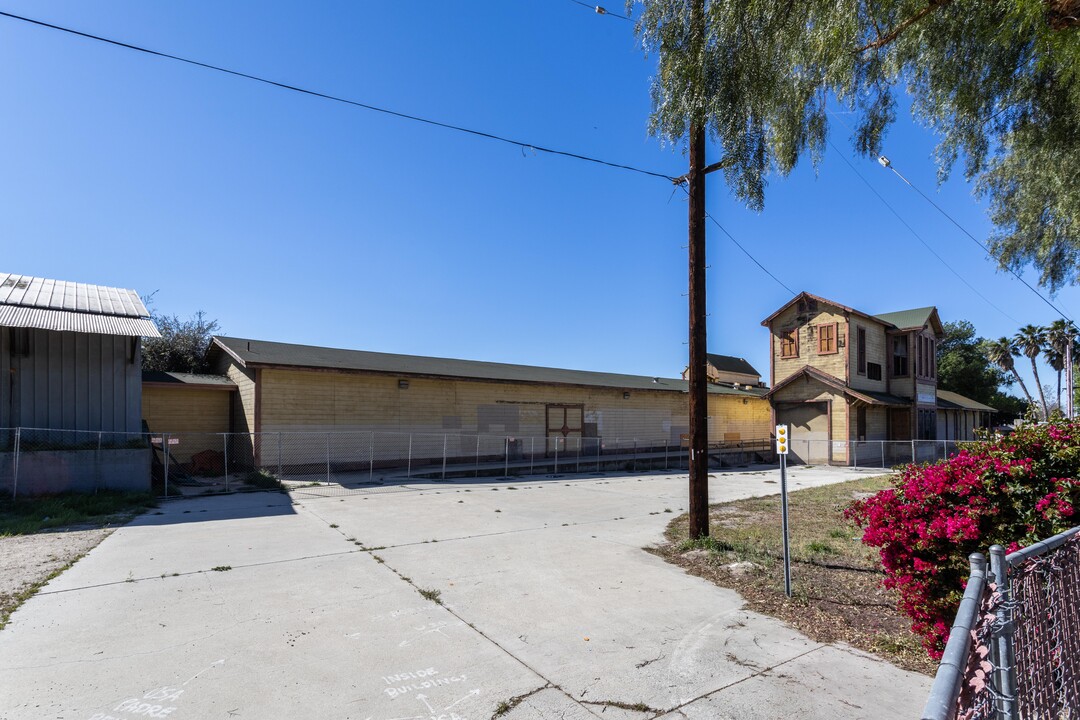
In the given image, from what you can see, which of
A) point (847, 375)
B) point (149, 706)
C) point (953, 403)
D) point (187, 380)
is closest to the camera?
point (149, 706)

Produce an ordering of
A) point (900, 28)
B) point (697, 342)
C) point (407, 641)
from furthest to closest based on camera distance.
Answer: point (697, 342) < point (900, 28) < point (407, 641)

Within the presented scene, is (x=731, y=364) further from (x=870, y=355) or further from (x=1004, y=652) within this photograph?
(x=1004, y=652)

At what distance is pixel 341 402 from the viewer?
2038 cm

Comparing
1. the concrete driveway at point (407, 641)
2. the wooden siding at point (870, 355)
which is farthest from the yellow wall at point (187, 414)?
the wooden siding at point (870, 355)

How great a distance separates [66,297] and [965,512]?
20281 mm

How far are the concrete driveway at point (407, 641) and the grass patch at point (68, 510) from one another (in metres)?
2.22

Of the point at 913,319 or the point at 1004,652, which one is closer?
the point at 1004,652

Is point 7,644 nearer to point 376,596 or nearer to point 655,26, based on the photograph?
point 376,596

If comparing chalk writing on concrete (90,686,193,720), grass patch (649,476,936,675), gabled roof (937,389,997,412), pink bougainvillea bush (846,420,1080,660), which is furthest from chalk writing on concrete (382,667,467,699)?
gabled roof (937,389,997,412)

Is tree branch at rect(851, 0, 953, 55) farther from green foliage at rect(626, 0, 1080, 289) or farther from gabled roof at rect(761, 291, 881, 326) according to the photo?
gabled roof at rect(761, 291, 881, 326)

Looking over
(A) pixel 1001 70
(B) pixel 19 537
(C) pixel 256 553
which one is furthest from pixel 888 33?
(B) pixel 19 537

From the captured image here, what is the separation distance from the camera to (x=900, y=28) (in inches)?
255

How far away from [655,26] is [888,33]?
9.15 feet

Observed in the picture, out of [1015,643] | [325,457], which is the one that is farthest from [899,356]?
[1015,643]
